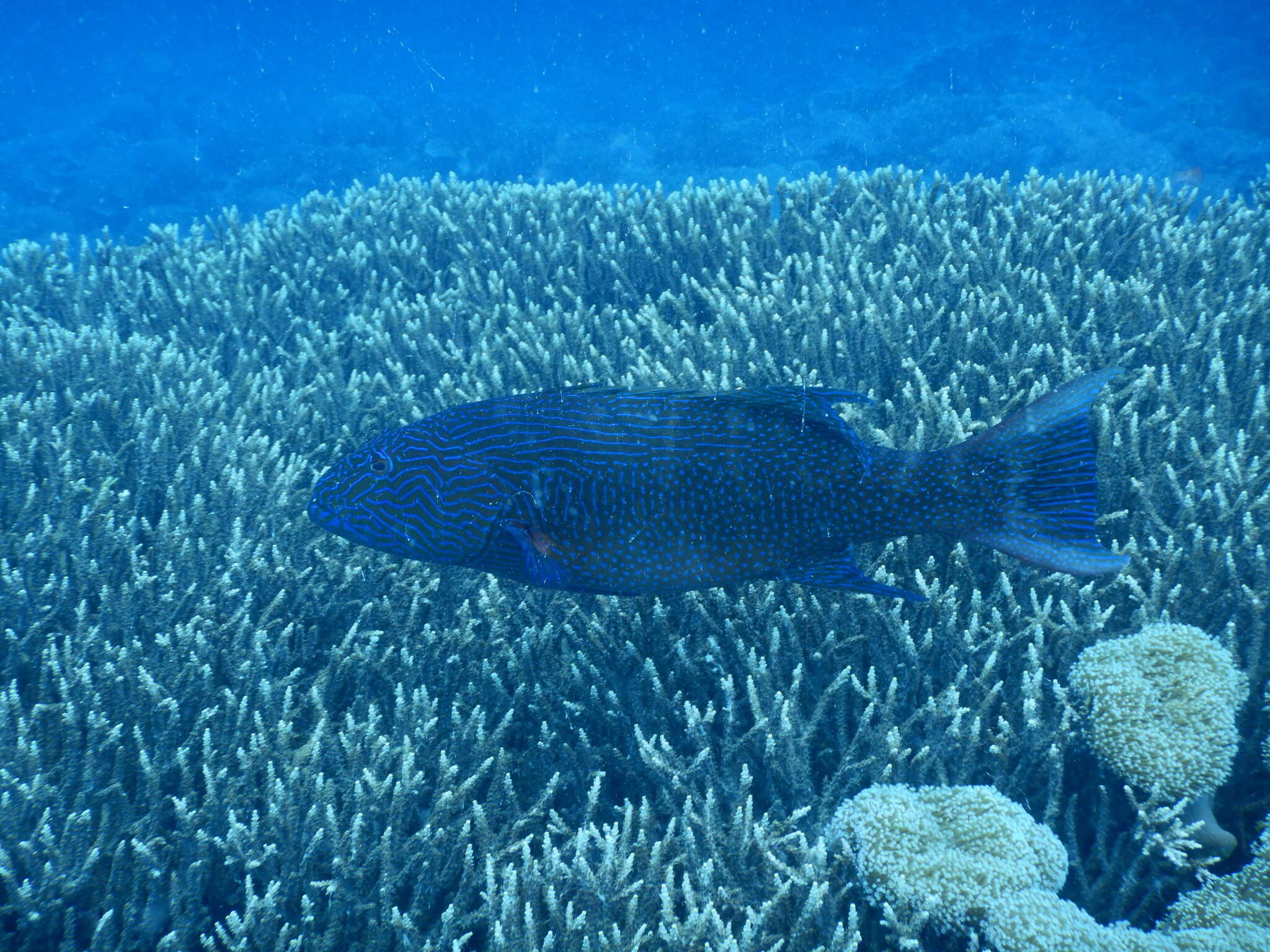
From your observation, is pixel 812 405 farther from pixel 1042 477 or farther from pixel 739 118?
pixel 739 118

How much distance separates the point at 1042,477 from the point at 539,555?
1.69 meters

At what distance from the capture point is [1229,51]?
2570 cm

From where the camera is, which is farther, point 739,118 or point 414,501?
point 739,118

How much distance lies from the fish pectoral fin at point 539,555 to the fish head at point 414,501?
115 mm

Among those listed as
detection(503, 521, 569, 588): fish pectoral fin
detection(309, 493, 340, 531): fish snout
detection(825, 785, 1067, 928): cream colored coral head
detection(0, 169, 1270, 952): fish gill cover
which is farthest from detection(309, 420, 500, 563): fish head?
detection(825, 785, 1067, 928): cream colored coral head

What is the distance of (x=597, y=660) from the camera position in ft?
10.8

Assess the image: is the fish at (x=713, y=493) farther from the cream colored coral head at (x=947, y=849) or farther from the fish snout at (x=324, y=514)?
the cream colored coral head at (x=947, y=849)

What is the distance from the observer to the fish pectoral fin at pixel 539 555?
2426 mm

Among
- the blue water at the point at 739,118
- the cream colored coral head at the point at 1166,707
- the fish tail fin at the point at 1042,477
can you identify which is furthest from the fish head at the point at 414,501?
the blue water at the point at 739,118

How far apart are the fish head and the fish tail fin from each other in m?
1.68

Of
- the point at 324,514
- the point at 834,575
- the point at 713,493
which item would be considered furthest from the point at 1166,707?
the point at 324,514

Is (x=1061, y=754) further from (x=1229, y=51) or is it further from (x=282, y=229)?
(x=1229, y=51)

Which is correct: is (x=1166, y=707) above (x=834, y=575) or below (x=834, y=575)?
below

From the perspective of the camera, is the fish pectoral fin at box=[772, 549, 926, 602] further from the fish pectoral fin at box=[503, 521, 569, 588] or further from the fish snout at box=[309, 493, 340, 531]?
the fish snout at box=[309, 493, 340, 531]
